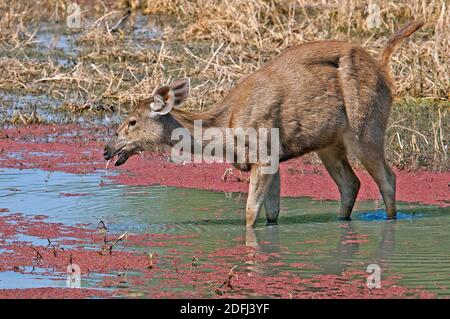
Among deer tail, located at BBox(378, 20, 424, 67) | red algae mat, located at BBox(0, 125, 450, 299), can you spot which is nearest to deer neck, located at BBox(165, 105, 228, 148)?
red algae mat, located at BBox(0, 125, 450, 299)

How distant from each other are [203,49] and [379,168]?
8.41 metres

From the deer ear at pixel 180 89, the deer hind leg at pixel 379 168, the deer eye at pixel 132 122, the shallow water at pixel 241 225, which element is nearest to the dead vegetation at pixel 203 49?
the deer hind leg at pixel 379 168

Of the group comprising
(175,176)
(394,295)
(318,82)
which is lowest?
(394,295)

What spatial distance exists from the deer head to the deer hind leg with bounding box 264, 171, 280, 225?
3.75 feet

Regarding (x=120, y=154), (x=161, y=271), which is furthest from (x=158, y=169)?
(x=161, y=271)

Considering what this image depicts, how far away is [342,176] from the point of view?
12.7 m

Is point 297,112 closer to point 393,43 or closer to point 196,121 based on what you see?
point 196,121

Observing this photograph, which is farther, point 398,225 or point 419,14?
point 419,14

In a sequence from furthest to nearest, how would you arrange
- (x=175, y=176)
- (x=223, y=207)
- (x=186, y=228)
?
(x=175, y=176) < (x=223, y=207) < (x=186, y=228)

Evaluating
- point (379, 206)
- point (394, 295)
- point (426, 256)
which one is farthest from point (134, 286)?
point (379, 206)

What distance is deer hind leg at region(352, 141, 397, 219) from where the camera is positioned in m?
12.3

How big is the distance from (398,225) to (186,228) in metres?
2.11

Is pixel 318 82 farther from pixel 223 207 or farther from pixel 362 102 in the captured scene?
pixel 223 207

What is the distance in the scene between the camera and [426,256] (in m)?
10.5
